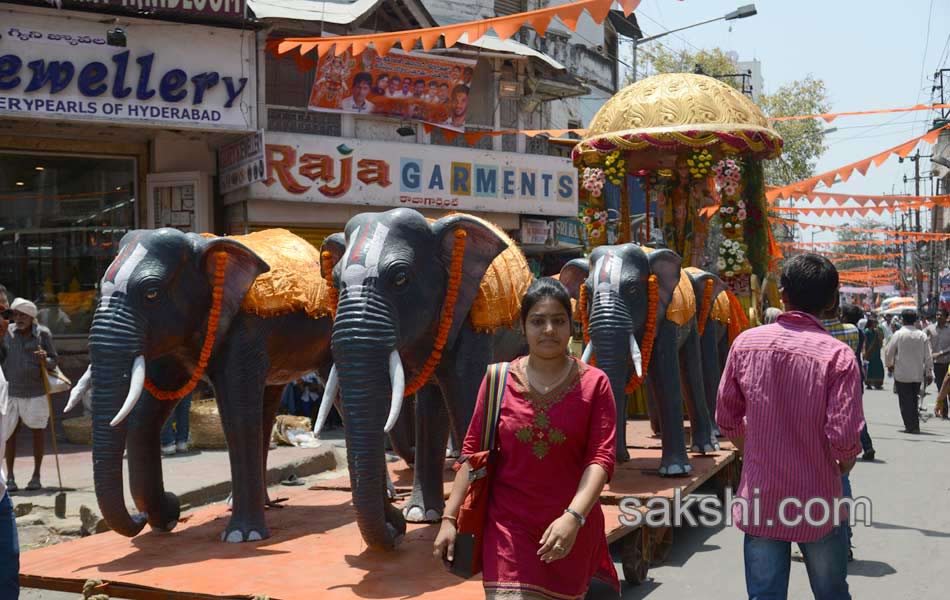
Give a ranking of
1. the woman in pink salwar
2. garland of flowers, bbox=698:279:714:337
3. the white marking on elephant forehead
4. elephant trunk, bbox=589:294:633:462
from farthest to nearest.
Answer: garland of flowers, bbox=698:279:714:337
elephant trunk, bbox=589:294:633:462
the white marking on elephant forehead
the woman in pink salwar

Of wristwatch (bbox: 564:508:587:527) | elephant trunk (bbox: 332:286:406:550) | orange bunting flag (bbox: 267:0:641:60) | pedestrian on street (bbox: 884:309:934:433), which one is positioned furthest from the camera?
pedestrian on street (bbox: 884:309:934:433)

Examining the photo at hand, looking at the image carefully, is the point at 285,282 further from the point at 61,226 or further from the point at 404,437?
the point at 61,226

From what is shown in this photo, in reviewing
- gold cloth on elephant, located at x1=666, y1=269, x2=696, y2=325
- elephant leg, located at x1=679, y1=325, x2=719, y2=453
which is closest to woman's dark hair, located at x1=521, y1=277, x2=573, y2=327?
gold cloth on elephant, located at x1=666, y1=269, x2=696, y2=325

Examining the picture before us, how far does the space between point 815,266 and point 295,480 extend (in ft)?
23.4

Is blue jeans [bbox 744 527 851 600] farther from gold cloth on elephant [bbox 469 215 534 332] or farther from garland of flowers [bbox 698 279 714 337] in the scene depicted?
garland of flowers [bbox 698 279 714 337]

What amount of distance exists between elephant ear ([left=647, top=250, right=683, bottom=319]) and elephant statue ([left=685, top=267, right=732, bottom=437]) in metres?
1.36

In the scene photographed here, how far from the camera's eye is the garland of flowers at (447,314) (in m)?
6.63

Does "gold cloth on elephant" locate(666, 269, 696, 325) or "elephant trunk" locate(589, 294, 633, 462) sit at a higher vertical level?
"gold cloth on elephant" locate(666, 269, 696, 325)

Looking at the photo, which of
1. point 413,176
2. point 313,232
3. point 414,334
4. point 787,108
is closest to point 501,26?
point 414,334

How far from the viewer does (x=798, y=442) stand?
431cm

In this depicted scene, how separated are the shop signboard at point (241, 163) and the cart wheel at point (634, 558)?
10.4 m

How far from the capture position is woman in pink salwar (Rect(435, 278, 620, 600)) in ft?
13.0

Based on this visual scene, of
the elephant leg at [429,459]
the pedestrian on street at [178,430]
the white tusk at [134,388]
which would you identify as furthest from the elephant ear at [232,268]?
the pedestrian on street at [178,430]

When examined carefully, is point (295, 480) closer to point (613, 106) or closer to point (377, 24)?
point (613, 106)
